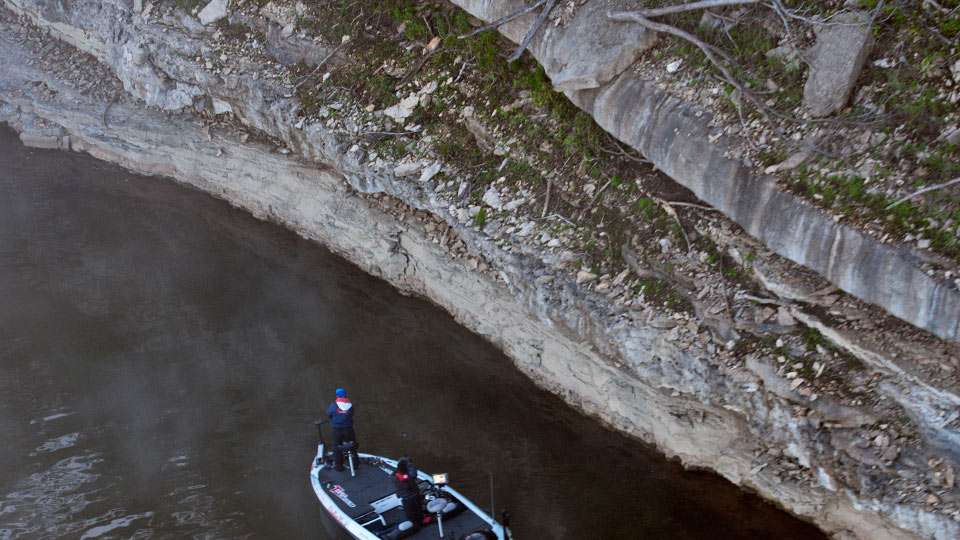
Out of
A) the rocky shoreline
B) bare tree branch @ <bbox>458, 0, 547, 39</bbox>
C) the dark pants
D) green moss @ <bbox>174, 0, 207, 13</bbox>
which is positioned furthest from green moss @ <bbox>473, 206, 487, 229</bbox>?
green moss @ <bbox>174, 0, 207, 13</bbox>

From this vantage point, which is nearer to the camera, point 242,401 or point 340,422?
point 340,422

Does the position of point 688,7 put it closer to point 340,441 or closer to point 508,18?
point 508,18

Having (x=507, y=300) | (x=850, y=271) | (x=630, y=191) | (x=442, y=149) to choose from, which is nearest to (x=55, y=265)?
(x=442, y=149)

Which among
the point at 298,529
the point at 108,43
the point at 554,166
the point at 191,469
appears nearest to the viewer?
the point at 298,529

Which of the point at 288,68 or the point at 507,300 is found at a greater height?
the point at 288,68

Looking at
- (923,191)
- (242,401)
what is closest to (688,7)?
(923,191)

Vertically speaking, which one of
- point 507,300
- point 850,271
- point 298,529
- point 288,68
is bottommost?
point 298,529

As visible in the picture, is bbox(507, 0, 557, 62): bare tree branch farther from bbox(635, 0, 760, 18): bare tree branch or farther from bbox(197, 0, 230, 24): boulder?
bbox(197, 0, 230, 24): boulder

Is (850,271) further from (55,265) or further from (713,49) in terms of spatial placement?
(55,265)

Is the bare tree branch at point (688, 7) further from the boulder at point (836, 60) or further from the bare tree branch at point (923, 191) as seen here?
the bare tree branch at point (923, 191)
